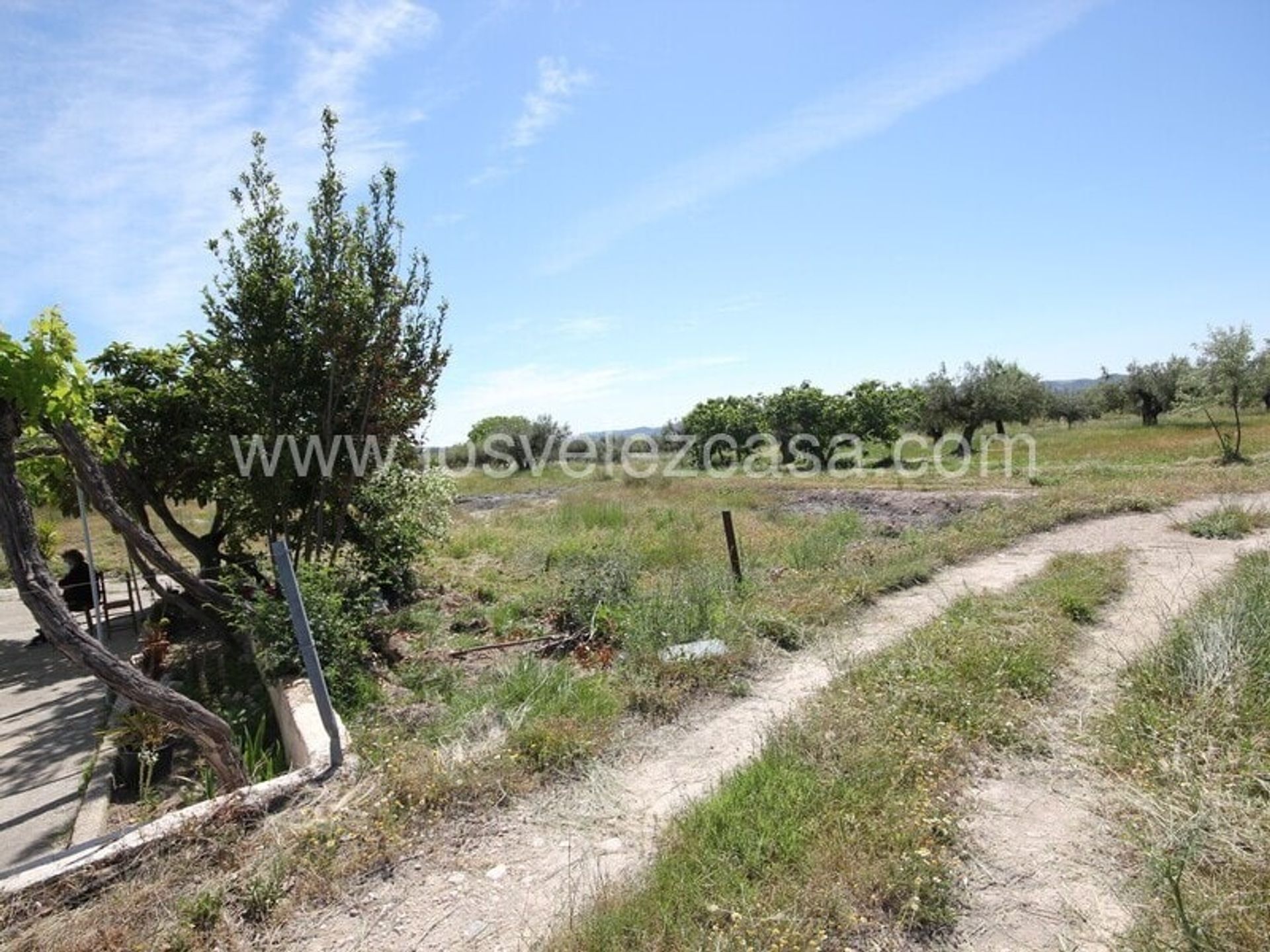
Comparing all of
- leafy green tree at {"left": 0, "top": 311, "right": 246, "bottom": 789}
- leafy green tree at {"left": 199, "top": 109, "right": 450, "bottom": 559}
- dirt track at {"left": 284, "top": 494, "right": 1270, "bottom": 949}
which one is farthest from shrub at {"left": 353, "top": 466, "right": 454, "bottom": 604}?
dirt track at {"left": 284, "top": 494, "right": 1270, "bottom": 949}

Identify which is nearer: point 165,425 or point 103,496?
point 103,496

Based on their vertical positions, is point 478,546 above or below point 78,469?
below

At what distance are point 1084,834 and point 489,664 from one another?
4.65 m

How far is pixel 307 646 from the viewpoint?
3994mm

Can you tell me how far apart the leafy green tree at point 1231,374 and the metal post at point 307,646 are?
81.4 feet

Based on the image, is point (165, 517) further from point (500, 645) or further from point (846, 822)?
point (846, 822)

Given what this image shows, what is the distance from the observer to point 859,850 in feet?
10.2

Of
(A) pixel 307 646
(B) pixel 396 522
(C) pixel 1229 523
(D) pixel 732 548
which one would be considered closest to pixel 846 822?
(A) pixel 307 646

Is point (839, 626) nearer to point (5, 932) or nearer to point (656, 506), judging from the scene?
point (5, 932)

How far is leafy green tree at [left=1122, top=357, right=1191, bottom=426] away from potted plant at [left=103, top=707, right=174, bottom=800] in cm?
4630

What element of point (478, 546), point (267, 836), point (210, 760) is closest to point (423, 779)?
point (267, 836)

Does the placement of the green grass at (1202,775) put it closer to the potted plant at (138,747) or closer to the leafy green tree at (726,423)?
the potted plant at (138,747)

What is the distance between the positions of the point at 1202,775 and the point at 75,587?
36.0ft

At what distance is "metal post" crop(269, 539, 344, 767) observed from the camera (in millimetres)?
3994
